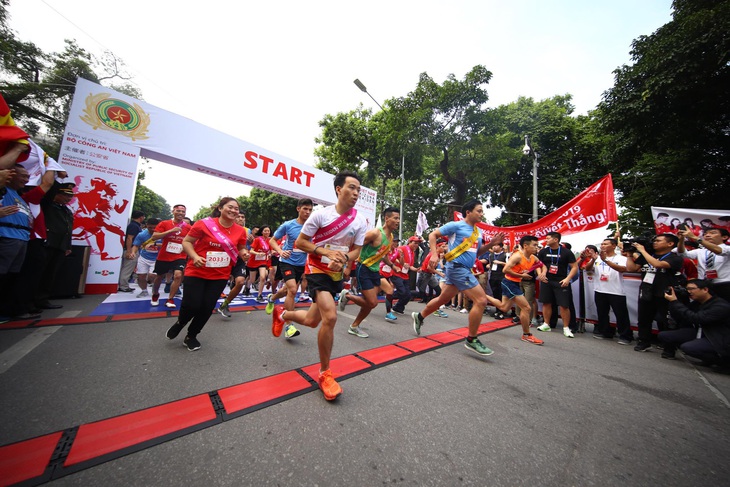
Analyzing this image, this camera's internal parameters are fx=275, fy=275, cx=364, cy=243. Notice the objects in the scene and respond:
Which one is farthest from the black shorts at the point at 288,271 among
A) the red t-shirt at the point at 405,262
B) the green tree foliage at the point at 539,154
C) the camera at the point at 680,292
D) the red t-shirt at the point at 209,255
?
the green tree foliage at the point at 539,154

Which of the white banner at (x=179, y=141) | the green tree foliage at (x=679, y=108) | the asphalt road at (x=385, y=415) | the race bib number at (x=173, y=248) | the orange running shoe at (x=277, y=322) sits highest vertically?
the green tree foliage at (x=679, y=108)

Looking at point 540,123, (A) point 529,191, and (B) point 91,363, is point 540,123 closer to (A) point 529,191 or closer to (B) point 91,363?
(A) point 529,191

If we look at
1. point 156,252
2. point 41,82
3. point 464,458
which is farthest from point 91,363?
point 41,82

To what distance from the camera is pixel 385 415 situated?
201cm

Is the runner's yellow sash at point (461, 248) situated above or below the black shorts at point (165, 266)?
above

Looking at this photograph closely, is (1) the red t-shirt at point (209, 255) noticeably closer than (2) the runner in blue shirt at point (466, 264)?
Yes

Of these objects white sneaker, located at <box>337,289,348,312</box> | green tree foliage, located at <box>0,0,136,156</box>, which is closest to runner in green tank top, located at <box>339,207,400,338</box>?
white sneaker, located at <box>337,289,348,312</box>

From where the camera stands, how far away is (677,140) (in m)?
10.4

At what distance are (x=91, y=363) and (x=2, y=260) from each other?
1.82 meters

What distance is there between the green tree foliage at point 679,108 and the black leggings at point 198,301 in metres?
14.0

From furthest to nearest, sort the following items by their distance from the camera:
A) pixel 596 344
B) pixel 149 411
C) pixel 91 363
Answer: pixel 596 344 → pixel 91 363 → pixel 149 411

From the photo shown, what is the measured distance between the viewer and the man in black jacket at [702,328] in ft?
11.9

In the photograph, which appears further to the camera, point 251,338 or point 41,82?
point 41,82

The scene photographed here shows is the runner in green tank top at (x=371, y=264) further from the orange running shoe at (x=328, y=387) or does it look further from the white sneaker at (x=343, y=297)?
the orange running shoe at (x=328, y=387)
